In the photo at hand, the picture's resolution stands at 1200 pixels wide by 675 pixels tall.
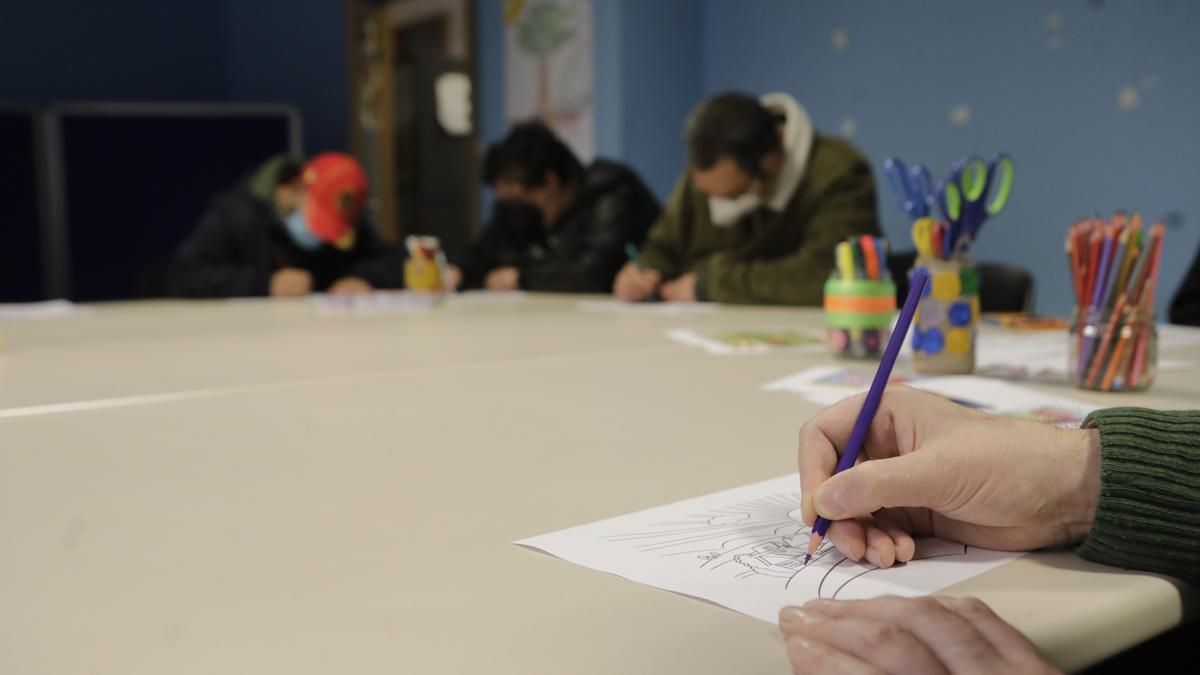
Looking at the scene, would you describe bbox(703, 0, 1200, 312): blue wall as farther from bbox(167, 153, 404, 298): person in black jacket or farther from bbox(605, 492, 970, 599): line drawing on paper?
bbox(605, 492, 970, 599): line drawing on paper

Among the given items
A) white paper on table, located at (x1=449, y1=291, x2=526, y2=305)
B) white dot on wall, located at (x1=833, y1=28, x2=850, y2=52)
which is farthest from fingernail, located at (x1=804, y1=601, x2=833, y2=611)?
white dot on wall, located at (x1=833, y1=28, x2=850, y2=52)

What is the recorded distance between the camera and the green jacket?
6.63 feet

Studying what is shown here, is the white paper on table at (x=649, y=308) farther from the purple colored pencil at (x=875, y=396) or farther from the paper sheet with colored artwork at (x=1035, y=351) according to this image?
the purple colored pencil at (x=875, y=396)

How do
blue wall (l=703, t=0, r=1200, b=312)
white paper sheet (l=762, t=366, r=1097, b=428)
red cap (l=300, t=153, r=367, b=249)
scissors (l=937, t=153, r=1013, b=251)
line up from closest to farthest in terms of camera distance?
white paper sheet (l=762, t=366, r=1097, b=428) → scissors (l=937, t=153, r=1013, b=251) → blue wall (l=703, t=0, r=1200, b=312) → red cap (l=300, t=153, r=367, b=249)

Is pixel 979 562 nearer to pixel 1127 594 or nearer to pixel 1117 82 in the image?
pixel 1127 594

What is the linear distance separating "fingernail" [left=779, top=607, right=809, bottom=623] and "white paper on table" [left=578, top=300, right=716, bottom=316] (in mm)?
1446

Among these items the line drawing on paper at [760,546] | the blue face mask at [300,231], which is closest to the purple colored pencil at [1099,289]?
the line drawing on paper at [760,546]

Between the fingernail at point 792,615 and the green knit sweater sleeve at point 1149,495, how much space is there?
0.63 ft

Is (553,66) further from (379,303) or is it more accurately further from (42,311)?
(42,311)

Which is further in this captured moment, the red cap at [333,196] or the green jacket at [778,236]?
the red cap at [333,196]

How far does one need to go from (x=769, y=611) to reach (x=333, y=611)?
0.66ft

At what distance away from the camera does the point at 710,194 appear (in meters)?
2.39

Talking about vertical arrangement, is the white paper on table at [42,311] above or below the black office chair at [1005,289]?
below

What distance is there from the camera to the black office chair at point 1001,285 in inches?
77.5
